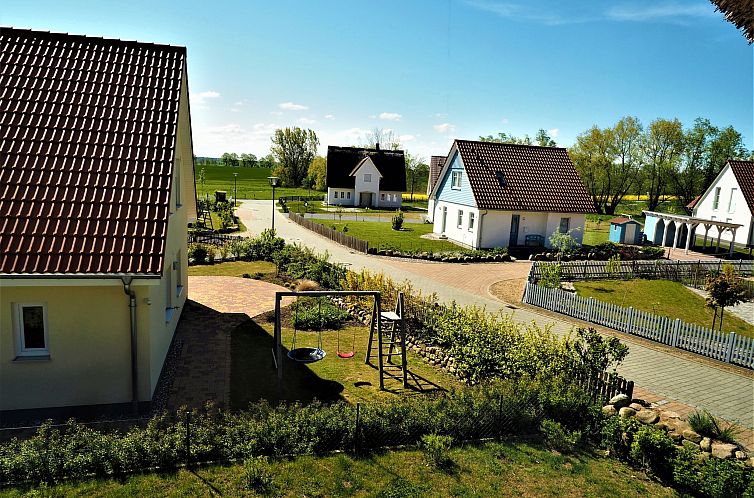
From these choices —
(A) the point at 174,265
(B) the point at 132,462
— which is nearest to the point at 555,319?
(A) the point at 174,265

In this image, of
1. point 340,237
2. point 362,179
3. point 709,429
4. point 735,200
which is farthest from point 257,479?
point 362,179

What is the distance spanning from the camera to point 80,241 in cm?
885

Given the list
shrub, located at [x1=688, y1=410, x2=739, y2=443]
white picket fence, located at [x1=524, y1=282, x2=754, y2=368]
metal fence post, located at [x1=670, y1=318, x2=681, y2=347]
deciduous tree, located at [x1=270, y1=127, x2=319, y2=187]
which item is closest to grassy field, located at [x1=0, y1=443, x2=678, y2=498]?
shrub, located at [x1=688, y1=410, x2=739, y2=443]

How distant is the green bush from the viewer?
51.0ft

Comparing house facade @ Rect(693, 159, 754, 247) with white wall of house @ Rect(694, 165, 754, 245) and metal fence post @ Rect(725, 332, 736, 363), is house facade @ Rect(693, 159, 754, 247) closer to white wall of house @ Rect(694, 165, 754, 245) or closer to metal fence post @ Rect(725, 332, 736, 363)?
white wall of house @ Rect(694, 165, 754, 245)

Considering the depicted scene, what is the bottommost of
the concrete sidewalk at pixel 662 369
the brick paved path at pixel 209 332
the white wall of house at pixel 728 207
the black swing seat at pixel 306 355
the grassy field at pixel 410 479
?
the brick paved path at pixel 209 332

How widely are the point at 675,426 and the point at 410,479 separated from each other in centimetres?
516

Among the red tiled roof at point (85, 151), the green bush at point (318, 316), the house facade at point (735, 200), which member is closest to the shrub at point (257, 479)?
the red tiled roof at point (85, 151)

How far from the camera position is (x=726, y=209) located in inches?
1551

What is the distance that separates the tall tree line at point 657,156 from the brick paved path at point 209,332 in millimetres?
53453

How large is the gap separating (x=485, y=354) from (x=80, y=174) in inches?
360

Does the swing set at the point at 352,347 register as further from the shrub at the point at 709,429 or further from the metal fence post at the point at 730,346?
the metal fence post at the point at 730,346

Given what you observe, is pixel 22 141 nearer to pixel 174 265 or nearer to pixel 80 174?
pixel 80 174

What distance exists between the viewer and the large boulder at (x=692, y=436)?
8742 mm
